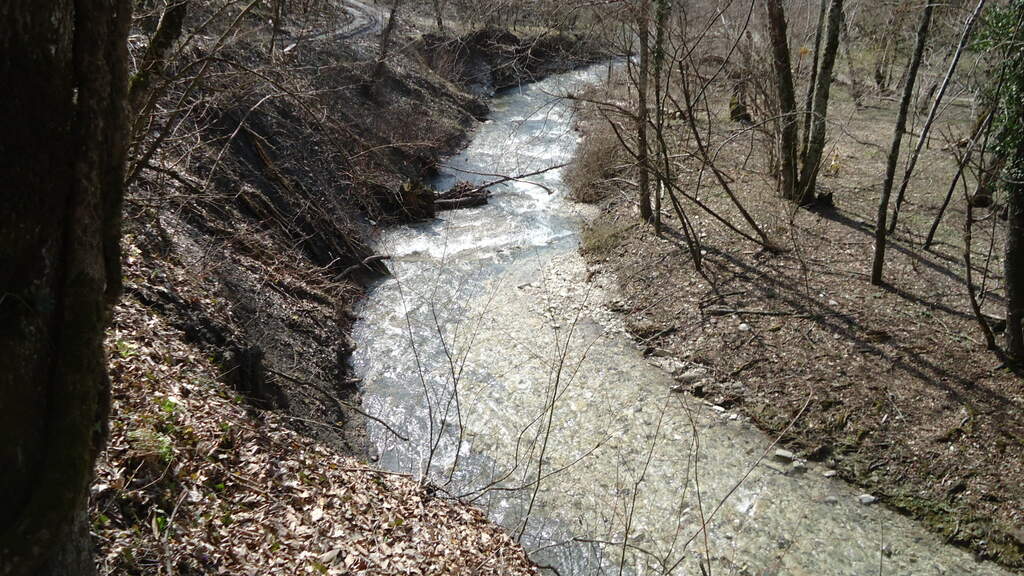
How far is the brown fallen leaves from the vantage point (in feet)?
15.2

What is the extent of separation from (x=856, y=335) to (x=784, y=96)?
17.0 ft

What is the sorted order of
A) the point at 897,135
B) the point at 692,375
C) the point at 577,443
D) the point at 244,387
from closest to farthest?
the point at 244,387 < the point at 577,443 < the point at 897,135 < the point at 692,375

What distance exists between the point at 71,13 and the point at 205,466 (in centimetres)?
423

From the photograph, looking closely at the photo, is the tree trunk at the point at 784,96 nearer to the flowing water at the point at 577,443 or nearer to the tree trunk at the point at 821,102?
the tree trunk at the point at 821,102

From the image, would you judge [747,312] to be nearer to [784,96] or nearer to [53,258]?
[784,96]

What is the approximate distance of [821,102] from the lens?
→ 38.3 feet

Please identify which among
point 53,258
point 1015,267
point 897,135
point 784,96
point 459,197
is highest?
point 784,96

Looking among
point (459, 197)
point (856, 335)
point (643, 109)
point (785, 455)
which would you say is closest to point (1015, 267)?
point (856, 335)

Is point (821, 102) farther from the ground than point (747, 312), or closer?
farther from the ground

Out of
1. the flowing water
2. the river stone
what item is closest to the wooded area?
the river stone

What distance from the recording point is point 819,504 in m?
7.32

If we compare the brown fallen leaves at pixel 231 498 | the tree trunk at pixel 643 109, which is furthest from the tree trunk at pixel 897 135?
the brown fallen leaves at pixel 231 498

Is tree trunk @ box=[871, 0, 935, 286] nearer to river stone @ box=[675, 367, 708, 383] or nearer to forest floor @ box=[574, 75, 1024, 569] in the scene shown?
forest floor @ box=[574, 75, 1024, 569]

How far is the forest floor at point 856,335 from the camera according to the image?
7.27 meters
